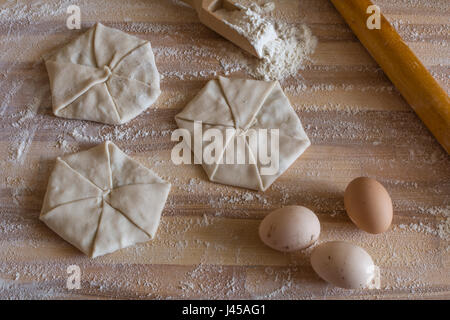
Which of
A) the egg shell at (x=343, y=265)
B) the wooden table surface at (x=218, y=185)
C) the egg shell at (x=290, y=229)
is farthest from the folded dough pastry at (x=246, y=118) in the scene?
Answer: the egg shell at (x=343, y=265)

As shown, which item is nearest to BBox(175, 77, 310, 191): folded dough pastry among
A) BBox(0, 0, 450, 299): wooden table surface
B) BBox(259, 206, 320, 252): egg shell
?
BBox(0, 0, 450, 299): wooden table surface

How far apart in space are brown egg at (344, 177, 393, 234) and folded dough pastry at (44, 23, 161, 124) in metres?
0.89

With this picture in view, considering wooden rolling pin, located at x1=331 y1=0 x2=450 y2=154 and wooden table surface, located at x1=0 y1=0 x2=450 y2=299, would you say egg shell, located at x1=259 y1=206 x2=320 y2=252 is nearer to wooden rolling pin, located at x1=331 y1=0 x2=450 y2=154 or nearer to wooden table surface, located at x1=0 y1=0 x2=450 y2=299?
wooden table surface, located at x1=0 y1=0 x2=450 y2=299

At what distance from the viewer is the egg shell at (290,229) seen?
4.88 ft

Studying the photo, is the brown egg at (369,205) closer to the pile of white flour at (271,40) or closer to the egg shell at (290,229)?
the egg shell at (290,229)

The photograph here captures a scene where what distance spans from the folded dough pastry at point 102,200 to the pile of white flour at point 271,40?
672 mm

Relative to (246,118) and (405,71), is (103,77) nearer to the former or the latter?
(246,118)

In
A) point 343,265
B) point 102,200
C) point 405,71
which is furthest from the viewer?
→ point 405,71

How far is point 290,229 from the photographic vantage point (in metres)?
1.48

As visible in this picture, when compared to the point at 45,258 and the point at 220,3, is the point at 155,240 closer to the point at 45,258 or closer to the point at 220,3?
the point at 45,258

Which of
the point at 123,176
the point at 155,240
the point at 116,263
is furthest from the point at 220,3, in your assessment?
the point at 116,263

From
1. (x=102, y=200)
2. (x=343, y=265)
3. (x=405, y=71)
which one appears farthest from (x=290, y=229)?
(x=405, y=71)

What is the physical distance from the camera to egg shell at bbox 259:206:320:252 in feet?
4.88

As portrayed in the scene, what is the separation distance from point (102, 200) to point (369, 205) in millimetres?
987
